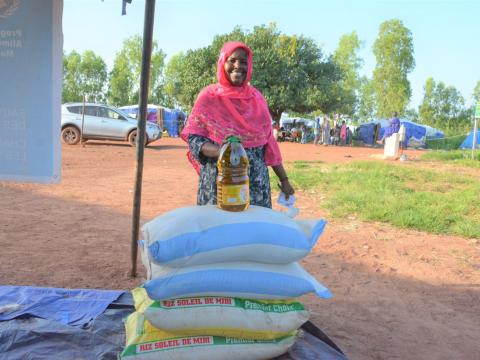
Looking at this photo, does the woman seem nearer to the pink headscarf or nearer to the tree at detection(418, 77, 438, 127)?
the pink headscarf

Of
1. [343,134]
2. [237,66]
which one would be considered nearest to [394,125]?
[343,134]

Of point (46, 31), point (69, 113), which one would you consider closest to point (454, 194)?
point (46, 31)

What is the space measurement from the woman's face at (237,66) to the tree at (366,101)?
52.1 meters

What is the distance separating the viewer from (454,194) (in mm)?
7445

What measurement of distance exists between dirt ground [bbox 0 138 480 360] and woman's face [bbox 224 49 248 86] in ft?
5.56

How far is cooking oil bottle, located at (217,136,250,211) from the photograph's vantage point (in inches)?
80.1

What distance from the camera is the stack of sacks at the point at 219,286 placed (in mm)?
1993

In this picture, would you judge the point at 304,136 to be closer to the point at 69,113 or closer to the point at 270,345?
the point at 69,113

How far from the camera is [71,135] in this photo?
14867 millimetres

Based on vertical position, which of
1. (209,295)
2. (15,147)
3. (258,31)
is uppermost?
(258,31)

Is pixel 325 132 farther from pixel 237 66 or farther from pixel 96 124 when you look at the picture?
pixel 237 66

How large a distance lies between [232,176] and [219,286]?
1.70 feet

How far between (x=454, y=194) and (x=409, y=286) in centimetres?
434

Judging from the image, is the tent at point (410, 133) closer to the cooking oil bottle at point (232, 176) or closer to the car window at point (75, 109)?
the car window at point (75, 109)
